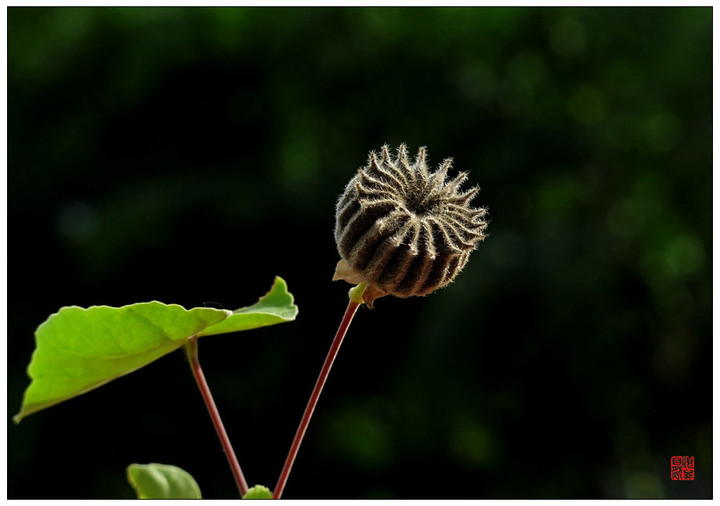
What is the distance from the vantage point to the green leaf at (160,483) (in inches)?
51.1

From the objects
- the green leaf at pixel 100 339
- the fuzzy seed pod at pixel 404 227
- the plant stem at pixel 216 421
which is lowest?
the plant stem at pixel 216 421

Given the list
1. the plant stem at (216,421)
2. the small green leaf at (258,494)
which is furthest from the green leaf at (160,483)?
the small green leaf at (258,494)

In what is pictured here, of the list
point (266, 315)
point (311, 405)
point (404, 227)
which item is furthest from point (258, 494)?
point (404, 227)

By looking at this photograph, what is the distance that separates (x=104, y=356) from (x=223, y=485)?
17.0 ft

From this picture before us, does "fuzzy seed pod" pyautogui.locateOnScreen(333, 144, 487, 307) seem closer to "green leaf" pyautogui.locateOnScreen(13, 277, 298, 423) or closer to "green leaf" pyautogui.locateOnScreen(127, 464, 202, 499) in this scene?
"green leaf" pyautogui.locateOnScreen(13, 277, 298, 423)

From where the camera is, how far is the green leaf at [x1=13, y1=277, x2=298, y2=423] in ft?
3.76

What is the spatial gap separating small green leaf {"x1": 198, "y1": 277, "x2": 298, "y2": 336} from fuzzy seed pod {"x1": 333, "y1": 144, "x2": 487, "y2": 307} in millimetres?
126

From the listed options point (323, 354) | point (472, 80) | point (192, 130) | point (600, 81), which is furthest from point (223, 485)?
point (600, 81)

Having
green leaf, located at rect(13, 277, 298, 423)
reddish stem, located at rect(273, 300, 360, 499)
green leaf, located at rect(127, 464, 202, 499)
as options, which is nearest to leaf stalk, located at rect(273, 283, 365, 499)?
reddish stem, located at rect(273, 300, 360, 499)

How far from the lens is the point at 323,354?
573cm

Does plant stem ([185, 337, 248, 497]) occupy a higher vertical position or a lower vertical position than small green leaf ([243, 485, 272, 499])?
higher

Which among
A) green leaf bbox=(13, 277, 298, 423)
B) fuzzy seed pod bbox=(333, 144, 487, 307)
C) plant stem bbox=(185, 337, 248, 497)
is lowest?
plant stem bbox=(185, 337, 248, 497)

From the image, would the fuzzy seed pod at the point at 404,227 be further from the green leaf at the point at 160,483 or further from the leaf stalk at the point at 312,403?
the green leaf at the point at 160,483

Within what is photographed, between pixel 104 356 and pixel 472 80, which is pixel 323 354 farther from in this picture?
pixel 104 356
